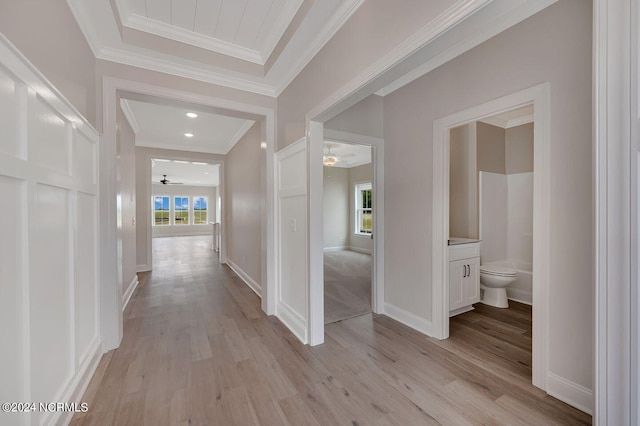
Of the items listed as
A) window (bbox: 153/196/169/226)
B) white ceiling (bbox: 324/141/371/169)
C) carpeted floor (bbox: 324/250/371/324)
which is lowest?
carpeted floor (bbox: 324/250/371/324)

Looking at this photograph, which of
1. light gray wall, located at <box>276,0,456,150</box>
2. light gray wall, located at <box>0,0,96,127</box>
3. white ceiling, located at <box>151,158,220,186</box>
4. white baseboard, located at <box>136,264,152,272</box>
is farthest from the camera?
white ceiling, located at <box>151,158,220,186</box>

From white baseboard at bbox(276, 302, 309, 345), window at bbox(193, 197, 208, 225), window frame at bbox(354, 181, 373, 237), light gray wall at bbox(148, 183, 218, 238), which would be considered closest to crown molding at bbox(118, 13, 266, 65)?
white baseboard at bbox(276, 302, 309, 345)

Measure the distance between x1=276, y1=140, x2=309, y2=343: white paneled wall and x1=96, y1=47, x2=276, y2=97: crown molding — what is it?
2.57 feet

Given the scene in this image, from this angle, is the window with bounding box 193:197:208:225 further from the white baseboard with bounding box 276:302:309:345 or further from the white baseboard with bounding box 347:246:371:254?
the white baseboard with bounding box 276:302:309:345

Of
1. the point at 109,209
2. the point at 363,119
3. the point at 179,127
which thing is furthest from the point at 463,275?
the point at 179,127

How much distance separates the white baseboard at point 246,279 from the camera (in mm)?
3836

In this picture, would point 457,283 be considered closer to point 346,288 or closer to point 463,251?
point 463,251

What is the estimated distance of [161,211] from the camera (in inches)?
497

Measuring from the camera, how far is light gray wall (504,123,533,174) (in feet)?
11.9

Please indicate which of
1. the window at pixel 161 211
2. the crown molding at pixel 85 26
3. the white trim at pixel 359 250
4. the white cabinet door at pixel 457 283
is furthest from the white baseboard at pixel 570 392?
the window at pixel 161 211

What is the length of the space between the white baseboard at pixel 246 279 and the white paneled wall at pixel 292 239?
0.95 m

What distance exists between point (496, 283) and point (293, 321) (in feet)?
8.18

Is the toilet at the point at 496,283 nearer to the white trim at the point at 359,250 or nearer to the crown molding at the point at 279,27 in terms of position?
the crown molding at the point at 279,27

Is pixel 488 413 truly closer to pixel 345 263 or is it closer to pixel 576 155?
pixel 576 155
